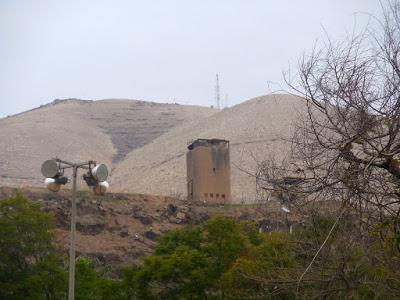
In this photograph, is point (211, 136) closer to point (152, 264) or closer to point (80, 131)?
point (80, 131)

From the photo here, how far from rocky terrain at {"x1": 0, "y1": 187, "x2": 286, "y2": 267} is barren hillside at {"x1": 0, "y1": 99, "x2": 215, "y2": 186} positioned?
110ft

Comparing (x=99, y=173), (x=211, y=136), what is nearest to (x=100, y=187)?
(x=99, y=173)

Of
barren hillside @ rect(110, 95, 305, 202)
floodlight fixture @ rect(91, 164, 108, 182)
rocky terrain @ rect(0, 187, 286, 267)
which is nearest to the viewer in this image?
floodlight fixture @ rect(91, 164, 108, 182)

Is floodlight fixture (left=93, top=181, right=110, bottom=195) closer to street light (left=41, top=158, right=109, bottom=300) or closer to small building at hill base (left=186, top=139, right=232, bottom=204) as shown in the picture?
street light (left=41, top=158, right=109, bottom=300)

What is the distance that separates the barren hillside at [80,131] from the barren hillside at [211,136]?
10.4m

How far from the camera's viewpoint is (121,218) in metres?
53.3

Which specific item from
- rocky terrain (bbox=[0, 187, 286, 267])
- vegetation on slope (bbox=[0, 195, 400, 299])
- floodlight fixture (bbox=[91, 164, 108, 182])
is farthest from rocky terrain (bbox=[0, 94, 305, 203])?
floodlight fixture (bbox=[91, 164, 108, 182])

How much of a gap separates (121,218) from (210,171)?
28.6ft

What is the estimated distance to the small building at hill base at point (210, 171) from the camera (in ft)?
188

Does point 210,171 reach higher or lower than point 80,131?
lower

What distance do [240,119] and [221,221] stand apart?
76636 mm

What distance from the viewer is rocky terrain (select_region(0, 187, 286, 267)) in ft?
152

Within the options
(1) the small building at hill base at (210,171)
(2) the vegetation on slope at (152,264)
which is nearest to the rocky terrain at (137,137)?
(1) the small building at hill base at (210,171)

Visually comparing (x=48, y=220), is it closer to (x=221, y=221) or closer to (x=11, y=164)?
(x=221, y=221)
